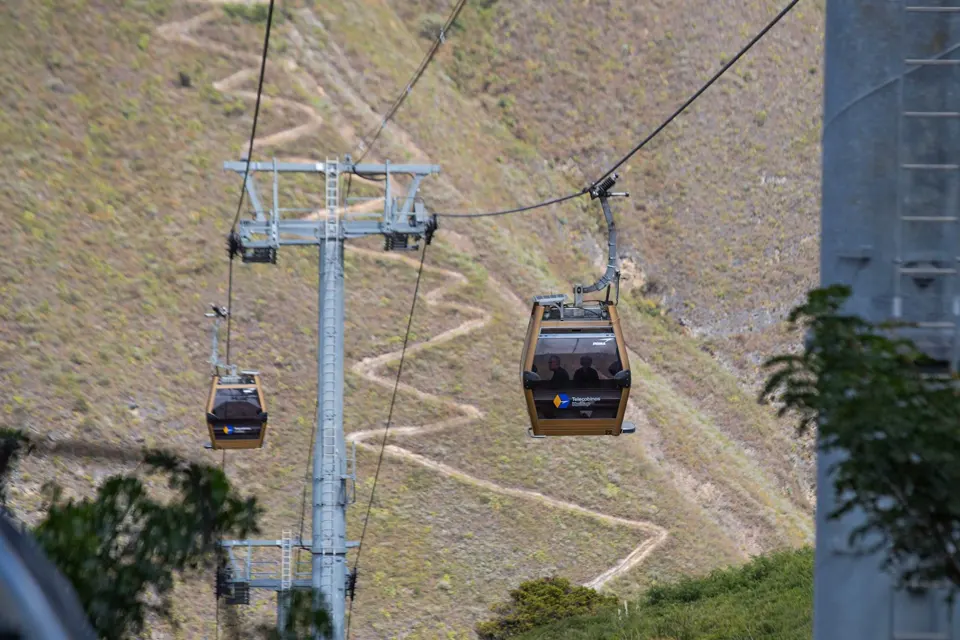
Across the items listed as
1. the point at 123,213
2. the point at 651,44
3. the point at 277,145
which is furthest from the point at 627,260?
the point at 123,213

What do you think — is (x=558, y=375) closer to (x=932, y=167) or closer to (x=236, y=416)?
A: (x=932, y=167)

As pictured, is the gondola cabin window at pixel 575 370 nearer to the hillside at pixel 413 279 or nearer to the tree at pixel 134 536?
the tree at pixel 134 536

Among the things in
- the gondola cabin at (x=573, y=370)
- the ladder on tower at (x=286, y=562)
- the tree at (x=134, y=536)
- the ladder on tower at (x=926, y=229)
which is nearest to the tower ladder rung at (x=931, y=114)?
the ladder on tower at (x=926, y=229)

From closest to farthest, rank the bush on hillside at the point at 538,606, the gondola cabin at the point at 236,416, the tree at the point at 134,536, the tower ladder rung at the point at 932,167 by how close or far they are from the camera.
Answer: the tree at the point at 134,536 < the tower ladder rung at the point at 932,167 < the gondola cabin at the point at 236,416 < the bush on hillside at the point at 538,606

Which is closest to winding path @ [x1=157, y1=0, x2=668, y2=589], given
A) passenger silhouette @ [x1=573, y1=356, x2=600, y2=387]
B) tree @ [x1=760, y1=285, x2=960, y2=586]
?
passenger silhouette @ [x1=573, y1=356, x2=600, y2=387]

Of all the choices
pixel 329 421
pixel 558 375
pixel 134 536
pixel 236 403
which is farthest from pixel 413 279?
pixel 134 536

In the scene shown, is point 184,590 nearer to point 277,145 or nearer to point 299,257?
point 299,257
